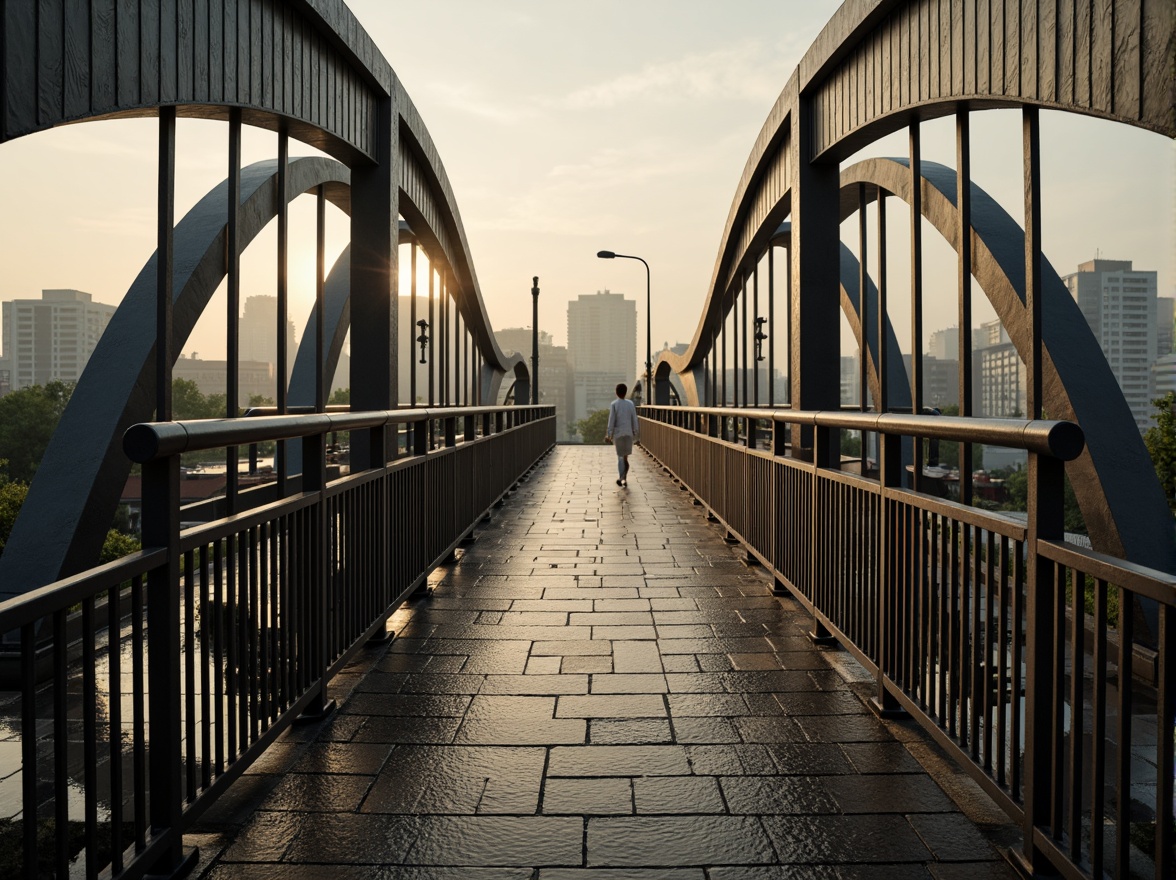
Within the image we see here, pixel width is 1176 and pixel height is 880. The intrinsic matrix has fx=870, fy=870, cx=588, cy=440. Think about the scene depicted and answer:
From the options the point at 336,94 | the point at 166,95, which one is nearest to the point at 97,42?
the point at 166,95

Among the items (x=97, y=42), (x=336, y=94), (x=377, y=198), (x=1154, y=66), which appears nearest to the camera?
(x=1154, y=66)

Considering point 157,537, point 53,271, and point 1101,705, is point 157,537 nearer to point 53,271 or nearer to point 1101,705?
point 1101,705

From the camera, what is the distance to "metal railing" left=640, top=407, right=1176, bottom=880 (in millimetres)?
1757

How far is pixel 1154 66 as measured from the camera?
95.7 inches

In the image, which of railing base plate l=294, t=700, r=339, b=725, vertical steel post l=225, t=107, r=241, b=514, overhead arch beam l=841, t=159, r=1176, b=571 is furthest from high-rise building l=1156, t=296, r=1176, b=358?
vertical steel post l=225, t=107, r=241, b=514

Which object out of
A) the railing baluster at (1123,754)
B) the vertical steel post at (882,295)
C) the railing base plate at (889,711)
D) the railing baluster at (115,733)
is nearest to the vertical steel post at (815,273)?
the vertical steel post at (882,295)

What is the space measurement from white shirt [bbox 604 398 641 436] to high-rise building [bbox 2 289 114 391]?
26.8ft

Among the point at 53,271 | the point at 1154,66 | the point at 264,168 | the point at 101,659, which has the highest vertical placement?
the point at 264,168

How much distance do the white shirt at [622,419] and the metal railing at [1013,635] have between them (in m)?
8.96

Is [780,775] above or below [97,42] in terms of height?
below

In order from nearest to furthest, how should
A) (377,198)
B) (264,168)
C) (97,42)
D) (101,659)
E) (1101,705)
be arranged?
1. (1101,705)
2. (97,42)
3. (101,659)
4. (377,198)
5. (264,168)

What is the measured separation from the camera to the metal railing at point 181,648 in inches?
70.0

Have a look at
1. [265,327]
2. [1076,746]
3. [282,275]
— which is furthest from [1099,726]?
[265,327]

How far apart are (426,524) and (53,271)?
238cm
